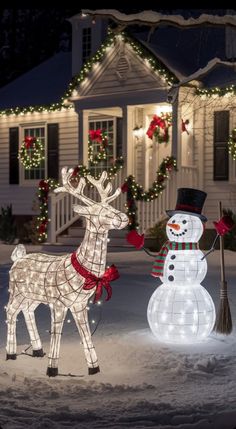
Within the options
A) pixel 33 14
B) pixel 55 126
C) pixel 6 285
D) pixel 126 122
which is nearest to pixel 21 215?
pixel 55 126

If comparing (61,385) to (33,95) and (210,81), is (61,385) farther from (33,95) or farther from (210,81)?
(33,95)

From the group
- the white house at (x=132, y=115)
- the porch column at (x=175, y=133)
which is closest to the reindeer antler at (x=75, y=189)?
the white house at (x=132, y=115)

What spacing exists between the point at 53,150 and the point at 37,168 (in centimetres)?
96

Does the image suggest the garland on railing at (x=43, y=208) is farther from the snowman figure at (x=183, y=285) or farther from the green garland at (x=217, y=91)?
the snowman figure at (x=183, y=285)

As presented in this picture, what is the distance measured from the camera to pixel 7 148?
22.9 metres

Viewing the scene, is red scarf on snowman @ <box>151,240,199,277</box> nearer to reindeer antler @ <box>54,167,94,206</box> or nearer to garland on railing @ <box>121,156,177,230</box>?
reindeer antler @ <box>54,167,94,206</box>

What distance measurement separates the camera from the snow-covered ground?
15.7 ft

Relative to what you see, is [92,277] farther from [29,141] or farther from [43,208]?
[29,141]

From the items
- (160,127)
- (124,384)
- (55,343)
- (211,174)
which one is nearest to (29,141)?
(160,127)

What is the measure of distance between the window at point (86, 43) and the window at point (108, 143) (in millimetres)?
2083

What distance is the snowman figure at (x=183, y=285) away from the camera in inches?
273

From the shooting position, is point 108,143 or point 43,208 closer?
point 43,208

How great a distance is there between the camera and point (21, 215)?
2255 centimetres

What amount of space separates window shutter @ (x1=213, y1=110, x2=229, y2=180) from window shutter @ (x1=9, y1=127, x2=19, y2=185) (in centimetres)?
726
